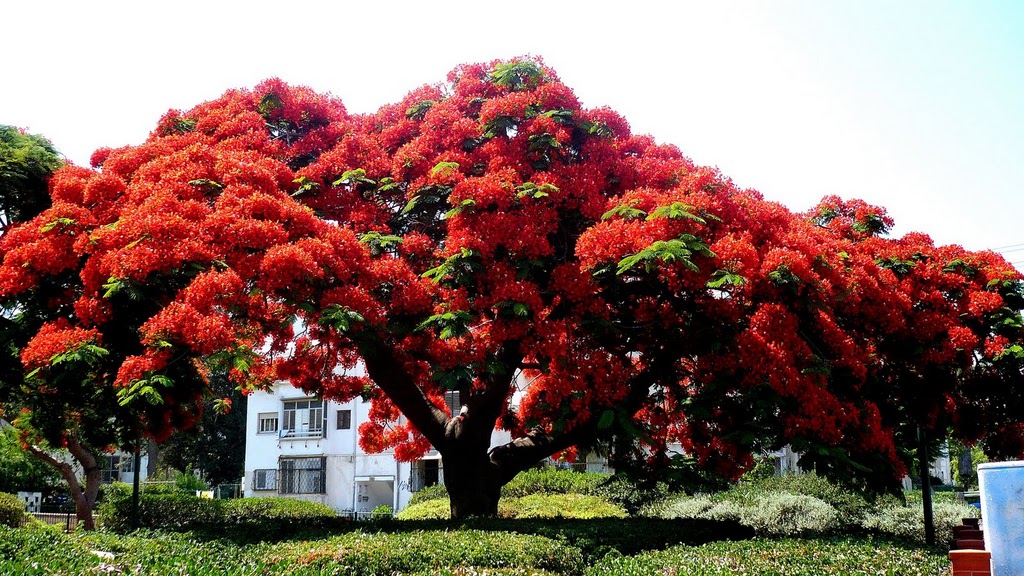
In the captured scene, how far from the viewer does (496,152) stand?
491 inches

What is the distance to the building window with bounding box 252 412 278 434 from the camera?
119ft

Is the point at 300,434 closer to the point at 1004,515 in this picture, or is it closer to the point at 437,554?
the point at 437,554

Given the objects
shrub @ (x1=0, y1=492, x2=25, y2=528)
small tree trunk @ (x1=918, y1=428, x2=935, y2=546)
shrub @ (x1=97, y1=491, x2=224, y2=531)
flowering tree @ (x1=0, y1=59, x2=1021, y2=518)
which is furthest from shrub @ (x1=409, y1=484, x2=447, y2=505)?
small tree trunk @ (x1=918, y1=428, x2=935, y2=546)

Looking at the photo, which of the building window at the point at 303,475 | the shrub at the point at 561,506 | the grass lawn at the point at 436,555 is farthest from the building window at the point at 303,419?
the grass lawn at the point at 436,555

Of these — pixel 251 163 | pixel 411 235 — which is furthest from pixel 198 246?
pixel 411 235

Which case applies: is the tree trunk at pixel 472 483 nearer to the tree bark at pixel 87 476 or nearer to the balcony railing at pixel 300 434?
the tree bark at pixel 87 476

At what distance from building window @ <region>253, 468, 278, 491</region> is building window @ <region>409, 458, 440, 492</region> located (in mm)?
6227

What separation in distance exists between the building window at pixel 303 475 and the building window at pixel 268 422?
178 centimetres

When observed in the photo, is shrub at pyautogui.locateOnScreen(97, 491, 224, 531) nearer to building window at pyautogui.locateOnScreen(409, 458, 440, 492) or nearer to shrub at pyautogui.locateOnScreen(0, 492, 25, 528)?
shrub at pyautogui.locateOnScreen(0, 492, 25, 528)

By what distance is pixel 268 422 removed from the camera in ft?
120

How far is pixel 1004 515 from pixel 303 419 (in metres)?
31.5

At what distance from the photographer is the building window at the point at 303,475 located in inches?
1350

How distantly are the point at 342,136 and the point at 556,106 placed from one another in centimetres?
364

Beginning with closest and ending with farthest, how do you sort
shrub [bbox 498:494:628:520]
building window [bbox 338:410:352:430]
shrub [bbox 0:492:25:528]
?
1. shrub [bbox 498:494:628:520]
2. shrub [bbox 0:492:25:528]
3. building window [bbox 338:410:352:430]
